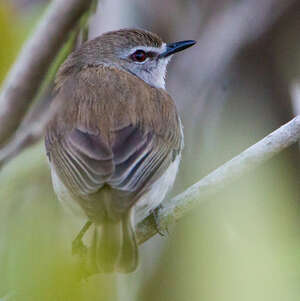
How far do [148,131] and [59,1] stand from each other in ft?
3.49

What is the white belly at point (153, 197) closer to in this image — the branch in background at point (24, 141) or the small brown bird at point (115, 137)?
the small brown bird at point (115, 137)

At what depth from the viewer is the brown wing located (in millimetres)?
3090

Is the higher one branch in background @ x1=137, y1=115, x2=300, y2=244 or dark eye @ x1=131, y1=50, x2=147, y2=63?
dark eye @ x1=131, y1=50, x2=147, y2=63

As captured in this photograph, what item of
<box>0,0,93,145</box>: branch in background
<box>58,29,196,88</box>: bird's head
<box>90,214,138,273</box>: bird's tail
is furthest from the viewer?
<box>58,29,196,88</box>: bird's head

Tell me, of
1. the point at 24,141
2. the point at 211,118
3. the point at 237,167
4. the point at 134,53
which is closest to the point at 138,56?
the point at 134,53

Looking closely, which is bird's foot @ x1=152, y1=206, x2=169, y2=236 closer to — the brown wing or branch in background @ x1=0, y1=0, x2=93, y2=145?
the brown wing

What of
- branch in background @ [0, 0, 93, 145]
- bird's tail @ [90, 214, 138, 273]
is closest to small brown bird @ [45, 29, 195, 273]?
bird's tail @ [90, 214, 138, 273]

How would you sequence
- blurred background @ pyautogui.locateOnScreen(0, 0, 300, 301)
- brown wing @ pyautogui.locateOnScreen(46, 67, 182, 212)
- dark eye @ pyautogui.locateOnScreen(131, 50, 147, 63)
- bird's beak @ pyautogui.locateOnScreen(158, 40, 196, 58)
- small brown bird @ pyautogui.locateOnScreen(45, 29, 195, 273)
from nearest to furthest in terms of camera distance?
small brown bird @ pyautogui.locateOnScreen(45, 29, 195, 273), brown wing @ pyautogui.locateOnScreen(46, 67, 182, 212), blurred background @ pyautogui.locateOnScreen(0, 0, 300, 301), bird's beak @ pyautogui.locateOnScreen(158, 40, 196, 58), dark eye @ pyautogui.locateOnScreen(131, 50, 147, 63)

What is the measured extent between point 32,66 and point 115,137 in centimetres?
87

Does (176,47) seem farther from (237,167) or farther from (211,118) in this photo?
(237,167)

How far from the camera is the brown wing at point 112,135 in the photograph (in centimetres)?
309

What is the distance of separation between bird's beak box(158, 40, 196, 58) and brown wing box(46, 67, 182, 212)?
0.43 metres

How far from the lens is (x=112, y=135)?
341 cm

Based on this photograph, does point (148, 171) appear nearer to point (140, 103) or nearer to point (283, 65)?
point (140, 103)
